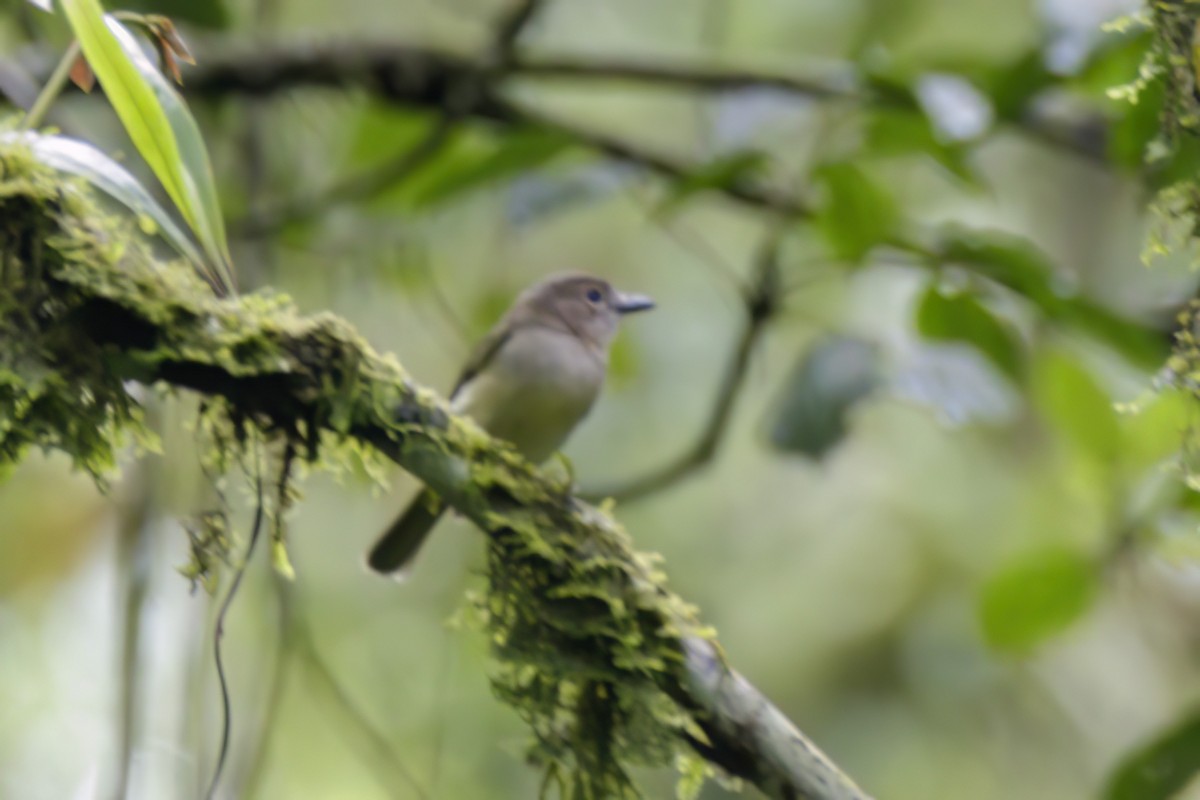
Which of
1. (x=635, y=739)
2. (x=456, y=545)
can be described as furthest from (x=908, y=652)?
(x=635, y=739)

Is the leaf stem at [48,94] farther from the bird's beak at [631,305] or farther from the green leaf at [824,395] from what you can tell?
the bird's beak at [631,305]

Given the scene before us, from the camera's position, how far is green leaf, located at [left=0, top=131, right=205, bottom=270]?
1.70m

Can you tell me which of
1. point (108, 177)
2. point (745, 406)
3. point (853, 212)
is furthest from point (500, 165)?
point (745, 406)

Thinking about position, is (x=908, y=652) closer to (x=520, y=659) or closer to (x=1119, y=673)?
(x=1119, y=673)

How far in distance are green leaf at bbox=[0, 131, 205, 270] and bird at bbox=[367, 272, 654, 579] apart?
5.05 ft

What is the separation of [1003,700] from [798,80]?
3650 millimetres

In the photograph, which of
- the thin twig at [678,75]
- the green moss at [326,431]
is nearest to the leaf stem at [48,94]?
the green moss at [326,431]

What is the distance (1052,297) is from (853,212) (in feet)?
1.55

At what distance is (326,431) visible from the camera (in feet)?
6.39

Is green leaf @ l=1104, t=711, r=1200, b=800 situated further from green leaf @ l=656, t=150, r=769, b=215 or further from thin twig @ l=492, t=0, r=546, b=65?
thin twig @ l=492, t=0, r=546, b=65

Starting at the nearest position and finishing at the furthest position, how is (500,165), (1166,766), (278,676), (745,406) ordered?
1. (1166,766)
2. (278,676)
3. (500,165)
4. (745,406)

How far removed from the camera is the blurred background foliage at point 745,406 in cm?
321

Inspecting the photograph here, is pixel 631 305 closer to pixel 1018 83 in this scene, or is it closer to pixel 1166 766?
pixel 1018 83

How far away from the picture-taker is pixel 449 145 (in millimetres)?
4121
